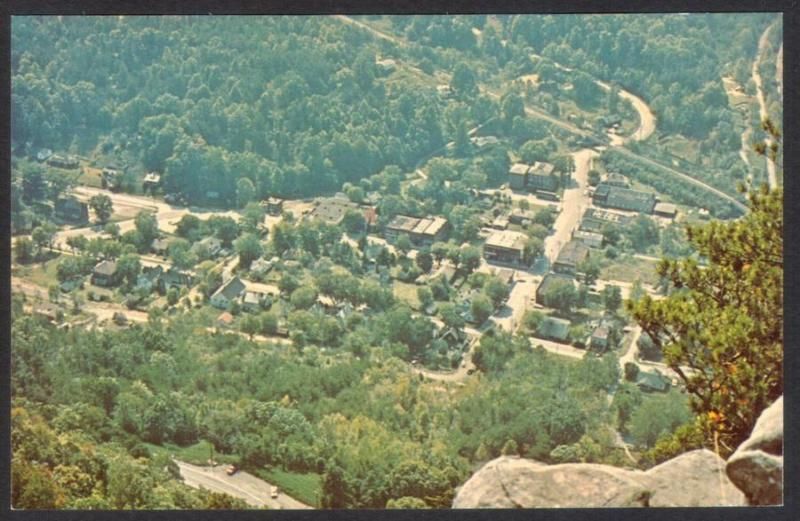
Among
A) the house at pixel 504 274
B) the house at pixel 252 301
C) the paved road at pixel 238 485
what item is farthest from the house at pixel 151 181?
the house at pixel 504 274

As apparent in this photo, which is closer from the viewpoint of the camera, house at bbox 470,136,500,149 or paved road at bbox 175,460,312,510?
paved road at bbox 175,460,312,510

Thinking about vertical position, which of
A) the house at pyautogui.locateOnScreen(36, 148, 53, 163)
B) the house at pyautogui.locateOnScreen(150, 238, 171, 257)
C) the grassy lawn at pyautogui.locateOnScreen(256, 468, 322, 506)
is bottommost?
the grassy lawn at pyautogui.locateOnScreen(256, 468, 322, 506)

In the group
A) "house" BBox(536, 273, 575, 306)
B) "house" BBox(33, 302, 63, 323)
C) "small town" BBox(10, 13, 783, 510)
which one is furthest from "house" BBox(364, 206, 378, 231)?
"house" BBox(33, 302, 63, 323)

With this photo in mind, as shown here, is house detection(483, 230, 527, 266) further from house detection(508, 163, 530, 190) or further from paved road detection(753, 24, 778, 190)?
paved road detection(753, 24, 778, 190)

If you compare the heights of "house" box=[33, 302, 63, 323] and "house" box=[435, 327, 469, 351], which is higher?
"house" box=[435, 327, 469, 351]

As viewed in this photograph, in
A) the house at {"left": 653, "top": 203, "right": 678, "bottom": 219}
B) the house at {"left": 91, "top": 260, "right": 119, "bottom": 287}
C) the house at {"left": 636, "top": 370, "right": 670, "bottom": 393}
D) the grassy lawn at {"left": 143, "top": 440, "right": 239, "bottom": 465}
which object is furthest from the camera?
the house at {"left": 653, "top": 203, "right": 678, "bottom": 219}

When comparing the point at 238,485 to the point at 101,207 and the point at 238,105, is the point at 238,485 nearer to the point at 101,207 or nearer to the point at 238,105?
the point at 101,207
